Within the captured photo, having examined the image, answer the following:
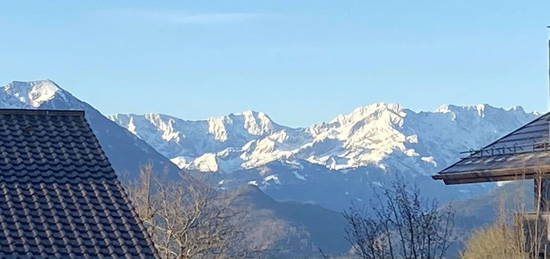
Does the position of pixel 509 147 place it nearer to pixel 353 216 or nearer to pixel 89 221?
pixel 353 216

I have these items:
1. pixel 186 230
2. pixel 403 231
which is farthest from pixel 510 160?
pixel 186 230

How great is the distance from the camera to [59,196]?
548 inches

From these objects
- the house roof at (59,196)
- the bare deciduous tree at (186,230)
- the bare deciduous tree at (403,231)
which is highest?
the house roof at (59,196)

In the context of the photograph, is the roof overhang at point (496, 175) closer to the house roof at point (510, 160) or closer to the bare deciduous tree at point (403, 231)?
the house roof at point (510, 160)

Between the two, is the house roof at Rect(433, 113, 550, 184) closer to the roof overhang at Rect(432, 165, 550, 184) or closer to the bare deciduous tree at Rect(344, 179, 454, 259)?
the roof overhang at Rect(432, 165, 550, 184)

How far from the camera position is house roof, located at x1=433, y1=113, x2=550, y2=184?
19.4m

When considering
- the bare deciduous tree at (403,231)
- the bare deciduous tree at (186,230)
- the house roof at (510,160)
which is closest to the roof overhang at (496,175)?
the house roof at (510,160)

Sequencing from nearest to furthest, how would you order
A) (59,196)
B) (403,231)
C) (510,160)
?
1. (59,196)
2. (403,231)
3. (510,160)

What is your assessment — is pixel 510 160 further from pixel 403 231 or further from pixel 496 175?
pixel 403 231

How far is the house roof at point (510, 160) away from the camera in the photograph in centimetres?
1938

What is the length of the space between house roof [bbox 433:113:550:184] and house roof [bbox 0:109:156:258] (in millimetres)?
7748

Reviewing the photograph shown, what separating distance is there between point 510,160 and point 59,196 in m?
A: 9.72

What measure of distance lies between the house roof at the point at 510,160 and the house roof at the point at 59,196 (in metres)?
7.75

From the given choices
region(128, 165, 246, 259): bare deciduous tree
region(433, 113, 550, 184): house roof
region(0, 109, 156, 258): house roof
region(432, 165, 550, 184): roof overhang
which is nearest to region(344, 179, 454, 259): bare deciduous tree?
region(432, 165, 550, 184): roof overhang
